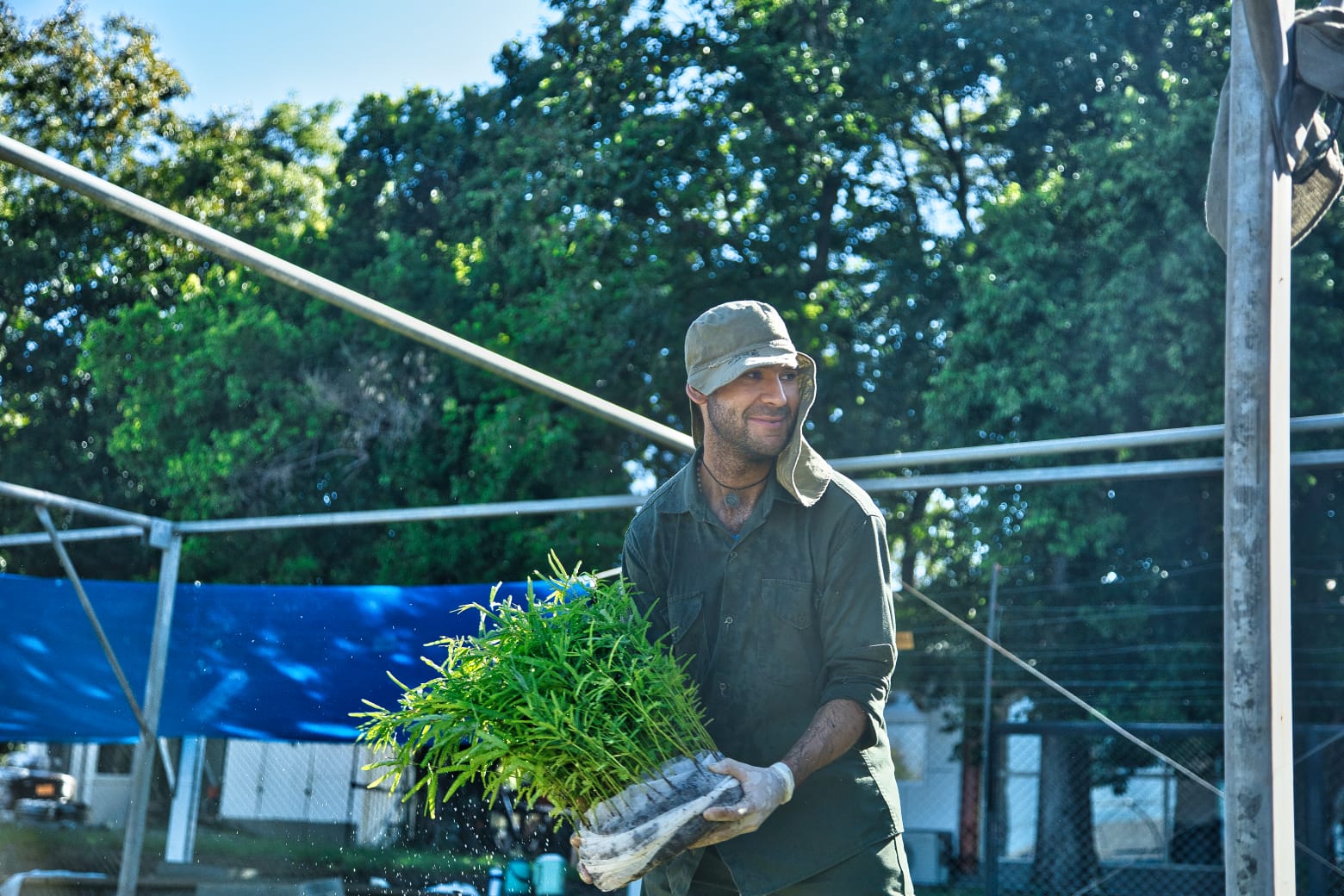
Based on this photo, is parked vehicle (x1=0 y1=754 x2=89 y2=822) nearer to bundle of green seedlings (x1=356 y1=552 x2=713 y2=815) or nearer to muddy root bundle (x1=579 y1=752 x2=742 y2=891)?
bundle of green seedlings (x1=356 y1=552 x2=713 y2=815)

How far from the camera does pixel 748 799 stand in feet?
7.40

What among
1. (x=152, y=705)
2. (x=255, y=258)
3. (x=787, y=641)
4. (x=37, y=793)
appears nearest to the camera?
(x=787, y=641)

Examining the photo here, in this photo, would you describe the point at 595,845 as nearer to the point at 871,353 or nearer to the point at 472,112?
the point at 871,353

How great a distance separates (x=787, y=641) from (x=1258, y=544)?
1.47 metres

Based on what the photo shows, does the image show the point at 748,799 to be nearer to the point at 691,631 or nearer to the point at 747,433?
the point at 691,631

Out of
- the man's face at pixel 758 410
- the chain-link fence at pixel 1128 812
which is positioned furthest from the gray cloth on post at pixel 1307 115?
the chain-link fence at pixel 1128 812

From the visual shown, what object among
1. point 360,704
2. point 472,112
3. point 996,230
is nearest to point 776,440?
point 360,704

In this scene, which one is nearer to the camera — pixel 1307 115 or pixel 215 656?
pixel 1307 115

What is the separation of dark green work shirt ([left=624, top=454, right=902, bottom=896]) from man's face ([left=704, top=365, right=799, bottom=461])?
3.8 inches

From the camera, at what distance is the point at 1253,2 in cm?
342

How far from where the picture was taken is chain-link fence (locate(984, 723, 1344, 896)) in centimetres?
1148

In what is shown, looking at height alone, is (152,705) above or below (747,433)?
below

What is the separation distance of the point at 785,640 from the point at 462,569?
555 inches

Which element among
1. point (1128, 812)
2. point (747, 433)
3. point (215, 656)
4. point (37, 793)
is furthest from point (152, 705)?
point (37, 793)
